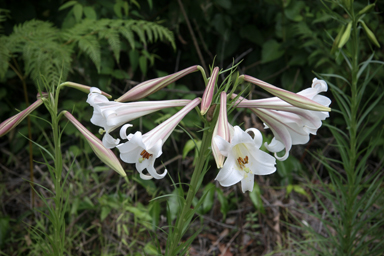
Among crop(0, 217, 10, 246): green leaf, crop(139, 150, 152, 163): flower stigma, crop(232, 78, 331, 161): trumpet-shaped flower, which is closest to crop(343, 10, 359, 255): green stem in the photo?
crop(232, 78, 331, 161): trumpet-shaped flower

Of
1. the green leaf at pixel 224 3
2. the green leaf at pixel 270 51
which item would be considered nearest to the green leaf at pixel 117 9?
the green leaf at pixel 224 3

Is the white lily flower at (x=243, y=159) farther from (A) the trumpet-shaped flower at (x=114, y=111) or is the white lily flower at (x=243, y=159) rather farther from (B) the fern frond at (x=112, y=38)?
(B) the fern frond at (x=112, y=38)

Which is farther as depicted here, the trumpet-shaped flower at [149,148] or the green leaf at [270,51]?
the green leaf at [270,51]

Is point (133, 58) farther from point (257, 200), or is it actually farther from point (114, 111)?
point (114, 111)

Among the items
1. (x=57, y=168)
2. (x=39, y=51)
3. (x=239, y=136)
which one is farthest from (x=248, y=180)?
(x=39, y=51)

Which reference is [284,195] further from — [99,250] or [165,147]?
[99,250]

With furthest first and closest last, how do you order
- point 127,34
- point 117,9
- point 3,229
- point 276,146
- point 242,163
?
1. point 117,9
2. point 127,34
3. point 3,229
4. point 276,146
5. point 242,163
